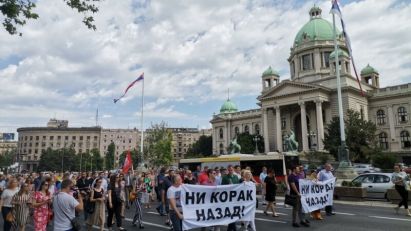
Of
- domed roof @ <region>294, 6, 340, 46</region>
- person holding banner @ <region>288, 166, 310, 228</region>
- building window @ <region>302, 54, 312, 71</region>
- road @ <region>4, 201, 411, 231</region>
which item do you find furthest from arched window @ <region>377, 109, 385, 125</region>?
person holding banner @ <region>288, 166, 310, 228</region>

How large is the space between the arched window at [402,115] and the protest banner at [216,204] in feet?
215

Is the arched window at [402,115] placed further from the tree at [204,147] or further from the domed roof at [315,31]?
the tree at [204,147]

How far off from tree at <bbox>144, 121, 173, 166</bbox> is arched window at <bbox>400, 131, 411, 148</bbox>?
4303 centimetres

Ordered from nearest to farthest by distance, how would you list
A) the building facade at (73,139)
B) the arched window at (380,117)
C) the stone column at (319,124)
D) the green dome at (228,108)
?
the stone column at (319,124)
the arched window at (380,117)
the green dome at (228,108)
the building facade at (73,139)

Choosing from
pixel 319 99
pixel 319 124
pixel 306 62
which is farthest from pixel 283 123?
pixel 306 62

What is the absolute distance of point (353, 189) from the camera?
2023cm

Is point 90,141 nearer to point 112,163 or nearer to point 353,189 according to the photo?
point 112,163

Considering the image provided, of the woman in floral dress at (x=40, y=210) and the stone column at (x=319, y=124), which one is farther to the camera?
the stone column at (x=319, y=124)

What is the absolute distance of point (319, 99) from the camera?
63.6 metres

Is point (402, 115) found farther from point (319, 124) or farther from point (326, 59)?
point (326, 59)

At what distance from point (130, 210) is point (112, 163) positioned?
110m

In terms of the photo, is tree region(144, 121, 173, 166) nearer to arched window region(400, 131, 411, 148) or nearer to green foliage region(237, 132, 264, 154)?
green foliage region(237, 132, 264, 154)

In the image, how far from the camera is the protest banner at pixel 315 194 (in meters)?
12.6

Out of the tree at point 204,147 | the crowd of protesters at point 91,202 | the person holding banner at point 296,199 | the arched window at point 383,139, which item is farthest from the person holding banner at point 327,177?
the tree at point 204,147
